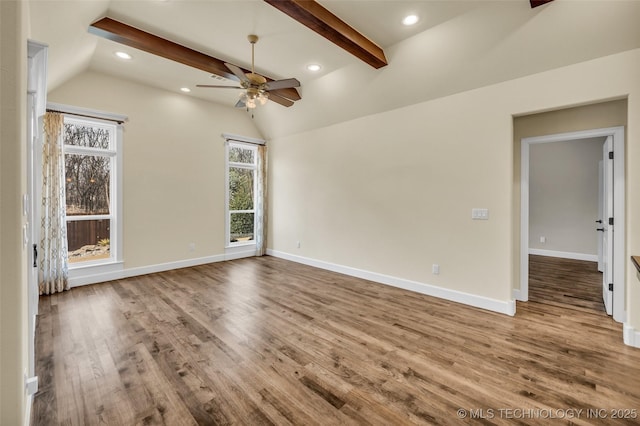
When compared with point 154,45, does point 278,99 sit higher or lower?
lower

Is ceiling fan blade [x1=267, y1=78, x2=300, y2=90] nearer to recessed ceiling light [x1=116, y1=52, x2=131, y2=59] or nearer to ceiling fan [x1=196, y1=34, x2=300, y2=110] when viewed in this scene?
ceiling fan [x1=196, y1=34, x2=300, y2=110]

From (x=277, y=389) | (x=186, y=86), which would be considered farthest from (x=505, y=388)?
(x=186, y=86)

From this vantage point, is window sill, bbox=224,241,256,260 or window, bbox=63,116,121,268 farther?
window sill, bbox=224,241,256,260

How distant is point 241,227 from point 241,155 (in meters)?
1.70

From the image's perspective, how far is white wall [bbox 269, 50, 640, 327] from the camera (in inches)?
114

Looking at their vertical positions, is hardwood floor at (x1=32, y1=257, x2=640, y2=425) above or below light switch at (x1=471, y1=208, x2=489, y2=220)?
below

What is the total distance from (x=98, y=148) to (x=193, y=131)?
1.57 meters

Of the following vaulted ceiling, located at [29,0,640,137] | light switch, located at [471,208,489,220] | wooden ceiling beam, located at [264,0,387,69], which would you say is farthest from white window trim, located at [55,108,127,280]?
light switch, located at [471,208,489,220]

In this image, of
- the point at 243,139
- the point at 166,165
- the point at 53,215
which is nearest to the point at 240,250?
the point at 166,165

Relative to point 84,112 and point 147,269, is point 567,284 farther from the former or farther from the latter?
point 84,112

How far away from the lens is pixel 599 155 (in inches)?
233

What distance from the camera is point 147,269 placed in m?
4.97

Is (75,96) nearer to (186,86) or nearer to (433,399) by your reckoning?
(186,86)

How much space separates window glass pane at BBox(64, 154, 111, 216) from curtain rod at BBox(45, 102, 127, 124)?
0.65 meters
